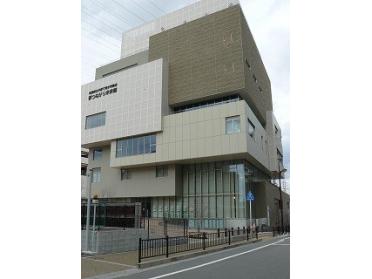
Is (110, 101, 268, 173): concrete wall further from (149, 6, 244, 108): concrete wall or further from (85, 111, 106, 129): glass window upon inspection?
(85, 111, 106, 129): glass window

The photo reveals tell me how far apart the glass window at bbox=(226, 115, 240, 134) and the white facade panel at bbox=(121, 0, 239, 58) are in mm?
18190

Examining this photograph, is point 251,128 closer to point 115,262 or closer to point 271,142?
point 271,142

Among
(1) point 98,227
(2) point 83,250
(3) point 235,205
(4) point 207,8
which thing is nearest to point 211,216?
(3) point 235,205

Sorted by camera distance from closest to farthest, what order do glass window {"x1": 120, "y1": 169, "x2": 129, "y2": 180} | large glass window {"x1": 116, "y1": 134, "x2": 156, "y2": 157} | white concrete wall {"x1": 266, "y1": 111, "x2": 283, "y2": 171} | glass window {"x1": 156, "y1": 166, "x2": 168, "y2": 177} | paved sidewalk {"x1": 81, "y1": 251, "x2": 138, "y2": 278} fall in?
paved sidewalk {"x1": 81, "y1": 251, "x2": 138, "y2": 278}, large glass window {"x1": 116, "y1": 134, "x2": 156, "y2": 157}, glass window {"x1": 156, "y1": 166, "x2": 168, "y2": 177}, glass window {"x1": 120, "y1": 169, "x2": 129, "y2": 180}, white concrete wall {"x1": 266, "y1": 111, "x2": 283, "y2": 171}

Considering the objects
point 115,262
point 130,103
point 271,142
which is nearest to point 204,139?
point 130,103

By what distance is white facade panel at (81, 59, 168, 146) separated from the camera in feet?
128

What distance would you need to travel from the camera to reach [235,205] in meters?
35.2

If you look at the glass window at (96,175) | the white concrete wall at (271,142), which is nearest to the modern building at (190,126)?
the glass window at (96,175)

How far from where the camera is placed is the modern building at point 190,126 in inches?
1387

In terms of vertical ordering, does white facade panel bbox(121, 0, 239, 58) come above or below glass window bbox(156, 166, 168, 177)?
Answer: above

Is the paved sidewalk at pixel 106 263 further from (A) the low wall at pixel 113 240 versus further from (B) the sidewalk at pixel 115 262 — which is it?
(A) the low wall at pixel 113 240

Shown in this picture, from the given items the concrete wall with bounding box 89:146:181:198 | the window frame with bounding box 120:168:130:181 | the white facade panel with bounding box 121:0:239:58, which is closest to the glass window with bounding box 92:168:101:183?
the concrete wall with bounding box 89:146:181:198

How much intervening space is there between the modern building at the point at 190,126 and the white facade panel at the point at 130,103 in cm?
12

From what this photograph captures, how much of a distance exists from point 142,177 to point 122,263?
99.8ft
